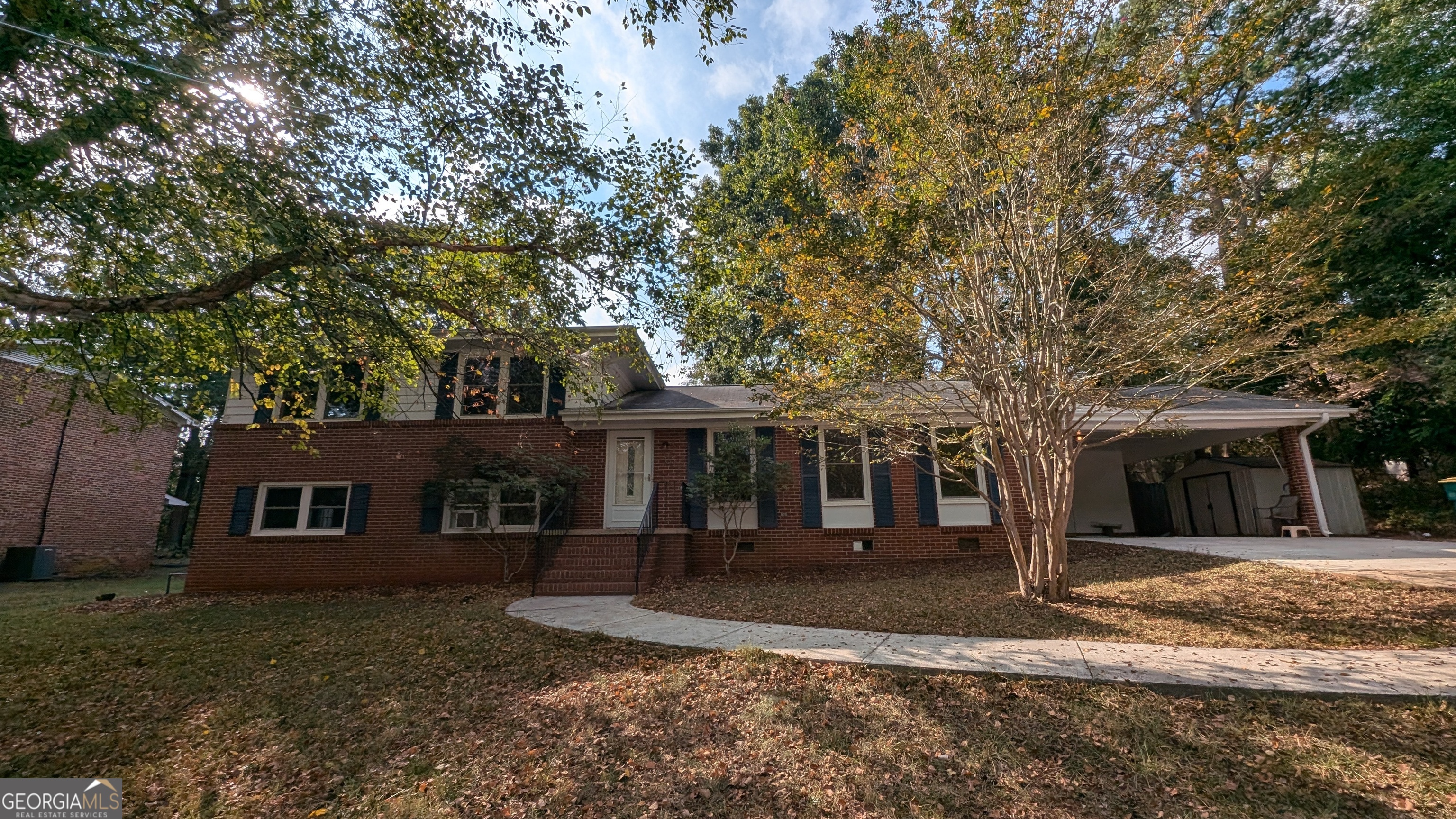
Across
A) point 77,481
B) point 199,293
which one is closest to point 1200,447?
point 199,293

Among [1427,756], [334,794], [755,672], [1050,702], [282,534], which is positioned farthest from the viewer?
[282,534]

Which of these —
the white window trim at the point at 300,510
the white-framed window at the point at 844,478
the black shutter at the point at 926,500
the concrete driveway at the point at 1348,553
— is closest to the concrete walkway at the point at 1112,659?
the concrete driveway at the point at 1348,553

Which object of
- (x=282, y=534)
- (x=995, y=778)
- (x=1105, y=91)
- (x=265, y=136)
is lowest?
(x=995, y=778)

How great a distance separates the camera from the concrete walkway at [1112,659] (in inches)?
144

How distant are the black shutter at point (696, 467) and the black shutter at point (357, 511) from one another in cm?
649

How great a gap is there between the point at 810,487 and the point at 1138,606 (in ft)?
18.8

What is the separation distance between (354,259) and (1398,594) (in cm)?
1121

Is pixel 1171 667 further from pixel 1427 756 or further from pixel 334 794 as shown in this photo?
pixel 334 794

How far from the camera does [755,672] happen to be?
14.6ft

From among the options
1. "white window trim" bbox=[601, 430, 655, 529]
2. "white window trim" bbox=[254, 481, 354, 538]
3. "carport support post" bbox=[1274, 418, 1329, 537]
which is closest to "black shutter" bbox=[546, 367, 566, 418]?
"white window trim" bbox=[601, 430, 655, 529]

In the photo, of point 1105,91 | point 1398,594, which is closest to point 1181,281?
point 1105,91

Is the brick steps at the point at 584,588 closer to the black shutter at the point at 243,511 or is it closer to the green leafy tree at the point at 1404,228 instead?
the black shutter at the point at 243,511

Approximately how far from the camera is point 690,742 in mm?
3578

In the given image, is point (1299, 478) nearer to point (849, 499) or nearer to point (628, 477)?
point (849, 499)
